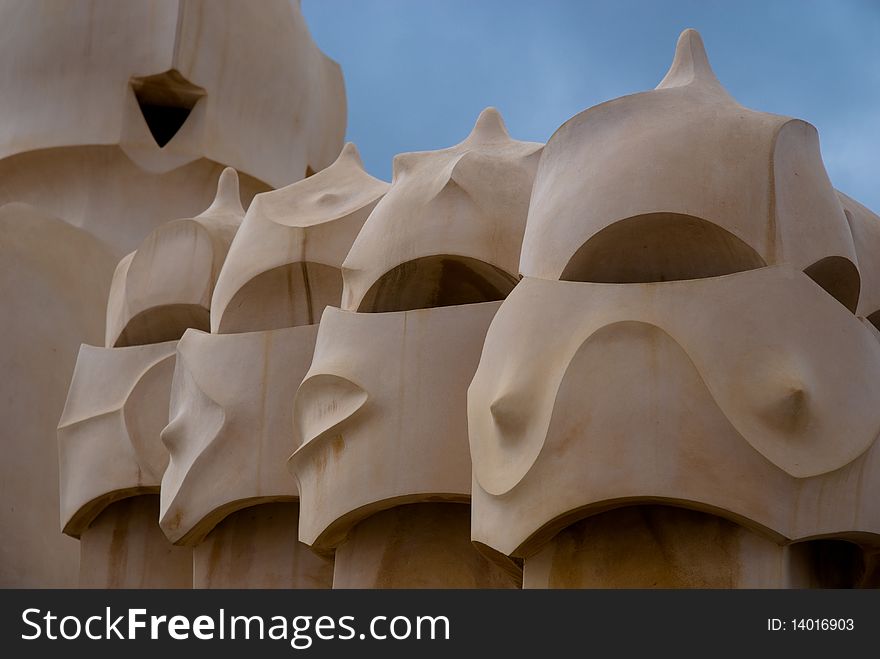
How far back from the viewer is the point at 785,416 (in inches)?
226

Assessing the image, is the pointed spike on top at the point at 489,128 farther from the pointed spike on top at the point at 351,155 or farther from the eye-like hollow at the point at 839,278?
the eye-like hollow at the point at 839,278

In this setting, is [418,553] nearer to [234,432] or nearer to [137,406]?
[234,432]

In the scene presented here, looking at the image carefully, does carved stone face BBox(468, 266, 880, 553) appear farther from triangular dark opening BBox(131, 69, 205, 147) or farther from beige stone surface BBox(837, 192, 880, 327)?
triangular dark opening BBox(131, 69, 205, 147)

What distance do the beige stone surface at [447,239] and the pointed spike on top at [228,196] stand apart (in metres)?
2.55

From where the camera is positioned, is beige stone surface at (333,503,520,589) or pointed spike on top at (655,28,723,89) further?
beige stone surface at (333,503,520,589)

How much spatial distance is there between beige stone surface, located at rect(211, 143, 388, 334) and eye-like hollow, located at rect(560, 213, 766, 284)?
239 cm

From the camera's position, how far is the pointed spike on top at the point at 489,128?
26.7 ft

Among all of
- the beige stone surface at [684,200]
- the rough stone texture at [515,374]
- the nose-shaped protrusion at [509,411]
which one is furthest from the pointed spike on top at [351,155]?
the nose-shaped protrusion at [509,411]

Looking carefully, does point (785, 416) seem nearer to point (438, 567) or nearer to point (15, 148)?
point (438, 567)

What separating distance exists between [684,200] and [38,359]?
245 inches

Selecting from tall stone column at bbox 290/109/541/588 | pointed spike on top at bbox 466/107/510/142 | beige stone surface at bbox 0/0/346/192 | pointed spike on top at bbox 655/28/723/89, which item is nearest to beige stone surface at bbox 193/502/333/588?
tall stone column at bbox 290/109/541/588

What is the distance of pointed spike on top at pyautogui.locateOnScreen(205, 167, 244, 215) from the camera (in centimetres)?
1013
